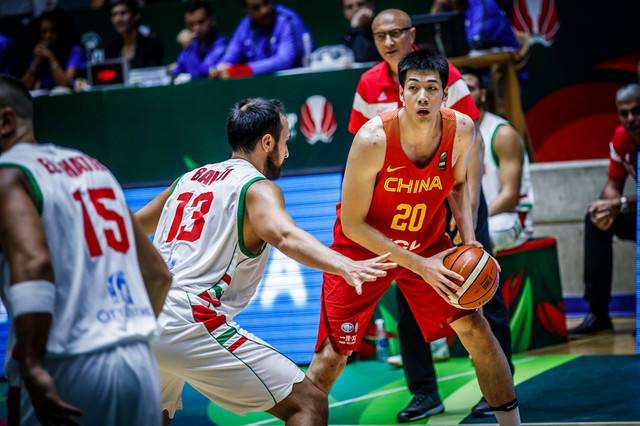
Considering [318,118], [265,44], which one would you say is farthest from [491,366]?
[265,44]

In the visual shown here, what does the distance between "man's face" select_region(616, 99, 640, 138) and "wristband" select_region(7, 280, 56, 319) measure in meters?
5.89

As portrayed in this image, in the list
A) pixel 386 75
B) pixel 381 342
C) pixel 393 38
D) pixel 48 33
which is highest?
pixel 48 33

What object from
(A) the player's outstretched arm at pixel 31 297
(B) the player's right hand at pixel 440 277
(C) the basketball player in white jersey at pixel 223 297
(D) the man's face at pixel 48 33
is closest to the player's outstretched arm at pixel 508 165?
(B) the player's right hand at pixel 440 277

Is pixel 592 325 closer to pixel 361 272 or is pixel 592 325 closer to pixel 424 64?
pixel 424 64

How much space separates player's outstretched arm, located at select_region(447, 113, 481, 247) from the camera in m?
4.84

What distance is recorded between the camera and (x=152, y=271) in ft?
11.1

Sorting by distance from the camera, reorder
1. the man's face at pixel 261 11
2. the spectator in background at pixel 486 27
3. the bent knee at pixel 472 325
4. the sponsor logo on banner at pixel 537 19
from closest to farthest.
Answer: the bent knee at pixel 472 325, the spectator in background at pixel 486 27, the man's face at pixel 261 11, the sponsor logo on banner at pixel 537 19

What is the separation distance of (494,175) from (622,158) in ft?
3.94

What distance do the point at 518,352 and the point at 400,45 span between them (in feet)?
9.14

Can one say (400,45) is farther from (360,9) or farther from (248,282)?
(360,9)

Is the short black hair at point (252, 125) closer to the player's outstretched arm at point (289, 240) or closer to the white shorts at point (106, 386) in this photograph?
the player's outstretched arm at point (289, 240)

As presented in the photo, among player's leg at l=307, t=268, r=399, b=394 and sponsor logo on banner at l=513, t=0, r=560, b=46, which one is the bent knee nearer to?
player's leg at l=307, t=268, r=399, b=394

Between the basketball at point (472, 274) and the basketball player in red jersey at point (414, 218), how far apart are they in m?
0.06

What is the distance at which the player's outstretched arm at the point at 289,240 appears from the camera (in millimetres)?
3557
